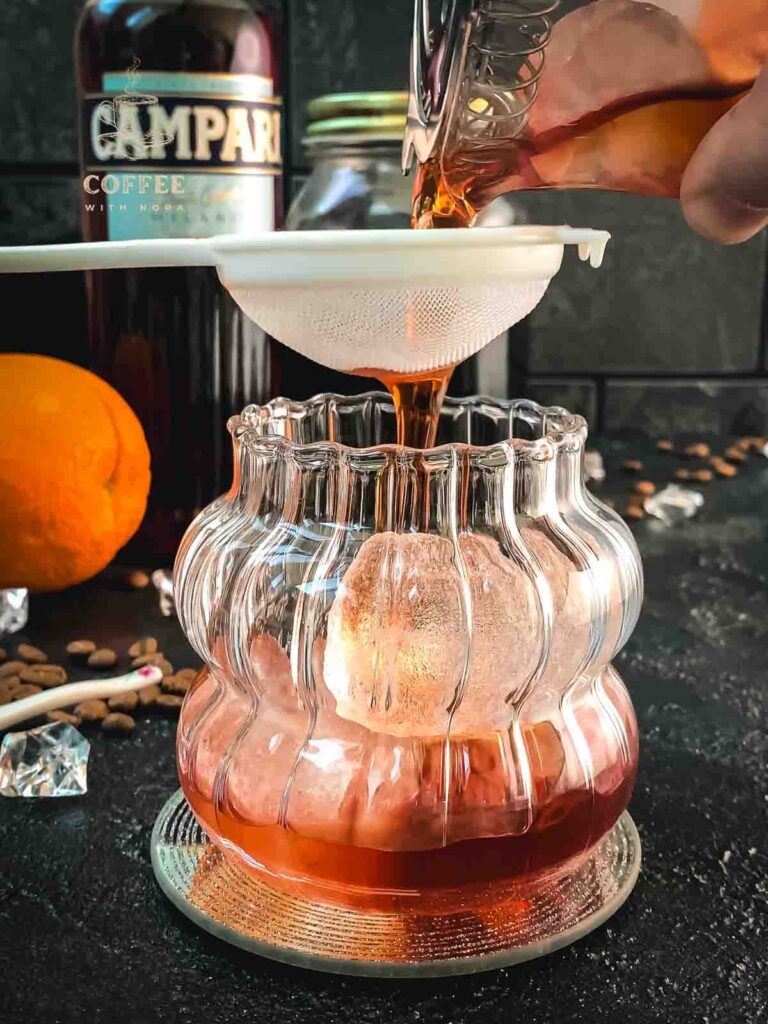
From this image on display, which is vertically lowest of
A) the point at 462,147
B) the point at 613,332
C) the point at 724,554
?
the point at 724,554

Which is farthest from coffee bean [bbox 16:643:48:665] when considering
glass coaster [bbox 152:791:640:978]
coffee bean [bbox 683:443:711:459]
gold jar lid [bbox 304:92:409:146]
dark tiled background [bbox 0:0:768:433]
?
coffee bean [bbox 683:443:711:459]

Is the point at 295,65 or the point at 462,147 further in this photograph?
the point at 295,65

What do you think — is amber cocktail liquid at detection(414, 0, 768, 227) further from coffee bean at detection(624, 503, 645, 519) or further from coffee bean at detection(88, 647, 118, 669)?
coffee bean at detection(624, 503, 645, 519)

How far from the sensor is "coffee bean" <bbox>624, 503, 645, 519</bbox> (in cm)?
84

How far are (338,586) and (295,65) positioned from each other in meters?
0.70

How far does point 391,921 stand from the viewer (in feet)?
1.18

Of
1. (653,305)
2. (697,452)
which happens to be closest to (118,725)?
(697,452)

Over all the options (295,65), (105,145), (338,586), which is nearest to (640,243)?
(295,65)

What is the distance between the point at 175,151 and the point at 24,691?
11.9 inches

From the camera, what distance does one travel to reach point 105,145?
66cm

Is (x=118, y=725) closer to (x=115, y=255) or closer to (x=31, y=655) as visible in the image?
(x=31, y=655)

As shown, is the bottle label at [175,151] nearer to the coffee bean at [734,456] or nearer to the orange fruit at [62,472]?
the orange fruit at [62,472]

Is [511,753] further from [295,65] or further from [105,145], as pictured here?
[295,65]

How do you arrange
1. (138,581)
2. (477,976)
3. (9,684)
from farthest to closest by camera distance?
(138,581), (9,684), (477,976)
